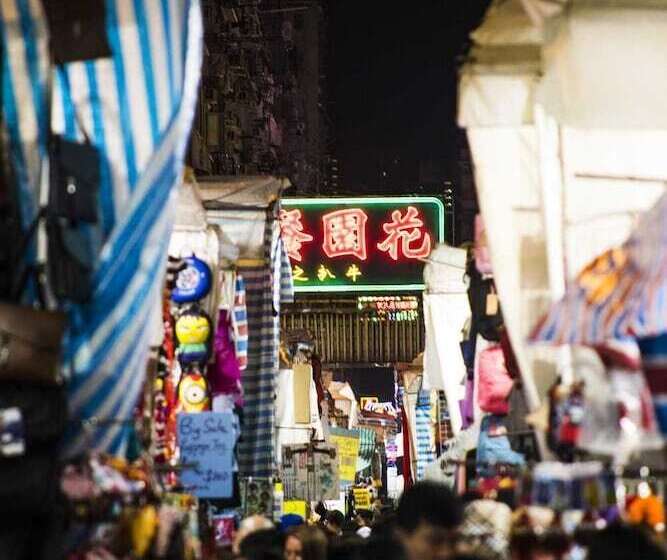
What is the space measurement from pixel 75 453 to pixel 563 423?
248 cm

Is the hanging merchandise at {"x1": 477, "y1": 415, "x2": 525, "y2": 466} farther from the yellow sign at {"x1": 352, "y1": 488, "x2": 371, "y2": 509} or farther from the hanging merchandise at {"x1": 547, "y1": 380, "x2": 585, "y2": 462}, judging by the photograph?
the yellow sign at {"x1": 352, "y1": 488, "x2": 371, "y2": 509}

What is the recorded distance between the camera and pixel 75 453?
735 cm

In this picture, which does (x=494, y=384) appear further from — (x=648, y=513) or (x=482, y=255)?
(x=648, y=513)

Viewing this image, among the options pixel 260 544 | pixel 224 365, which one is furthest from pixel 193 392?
pixel 260 544

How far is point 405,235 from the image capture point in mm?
30984

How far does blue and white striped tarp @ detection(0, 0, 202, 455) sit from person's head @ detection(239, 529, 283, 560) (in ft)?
6.50

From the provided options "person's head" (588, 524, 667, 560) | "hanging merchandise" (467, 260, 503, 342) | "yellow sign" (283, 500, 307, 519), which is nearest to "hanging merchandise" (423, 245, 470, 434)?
"hanging merchandise" (467, 260, 503, 342)

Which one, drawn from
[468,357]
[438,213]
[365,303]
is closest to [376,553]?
[468,357]

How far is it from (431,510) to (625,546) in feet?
4.37

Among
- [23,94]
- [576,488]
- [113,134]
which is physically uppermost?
[23,94]

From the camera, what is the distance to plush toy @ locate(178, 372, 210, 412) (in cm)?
1466

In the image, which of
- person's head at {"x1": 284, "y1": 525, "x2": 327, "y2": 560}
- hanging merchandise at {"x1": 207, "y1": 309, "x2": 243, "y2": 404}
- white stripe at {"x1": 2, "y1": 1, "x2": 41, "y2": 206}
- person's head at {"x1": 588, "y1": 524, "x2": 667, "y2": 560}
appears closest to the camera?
person's head at {"x1": 588, "y1": 524, "x2": 667, "y2": 560}

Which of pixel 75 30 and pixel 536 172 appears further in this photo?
pixel 536 172

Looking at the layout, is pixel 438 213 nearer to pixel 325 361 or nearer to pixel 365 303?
pixel 365 303
